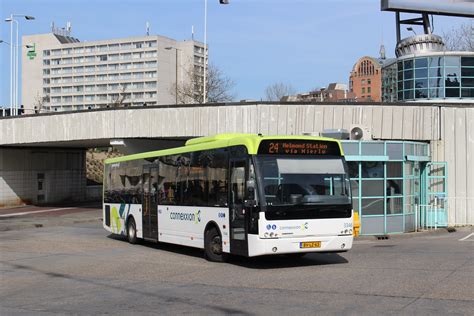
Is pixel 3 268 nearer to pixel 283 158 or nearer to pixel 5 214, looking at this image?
pixel 283 158

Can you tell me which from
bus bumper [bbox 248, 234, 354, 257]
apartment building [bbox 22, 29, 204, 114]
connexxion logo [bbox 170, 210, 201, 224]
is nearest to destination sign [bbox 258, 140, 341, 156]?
bus bumper [bbox 248, 234, 354, 257]

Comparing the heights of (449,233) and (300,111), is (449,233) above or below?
below

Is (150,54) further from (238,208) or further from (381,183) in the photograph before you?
(238,208)

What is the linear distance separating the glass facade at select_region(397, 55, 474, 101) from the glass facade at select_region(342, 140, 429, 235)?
12.6 meters

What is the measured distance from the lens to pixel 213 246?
15172 mm

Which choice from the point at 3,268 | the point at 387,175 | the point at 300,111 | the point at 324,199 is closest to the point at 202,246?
the point at 324,199

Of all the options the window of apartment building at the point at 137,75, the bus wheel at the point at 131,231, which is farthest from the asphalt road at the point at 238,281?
the window of apartment building at the point at 137,75

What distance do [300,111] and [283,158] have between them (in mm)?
12683

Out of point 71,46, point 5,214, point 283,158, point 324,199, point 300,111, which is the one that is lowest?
point 5,214

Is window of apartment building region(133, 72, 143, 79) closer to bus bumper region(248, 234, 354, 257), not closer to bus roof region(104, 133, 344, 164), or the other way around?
bus roof region(104, 133, 344, 164)

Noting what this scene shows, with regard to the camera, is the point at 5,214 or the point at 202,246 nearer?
the point at 202,246

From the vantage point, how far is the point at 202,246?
15742 mm

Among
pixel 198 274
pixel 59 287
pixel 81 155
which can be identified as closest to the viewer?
pixel 59 287

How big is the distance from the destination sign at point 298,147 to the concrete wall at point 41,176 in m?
32.7
